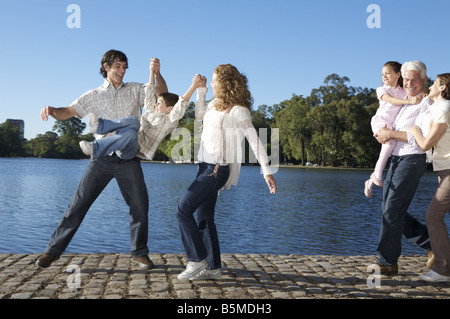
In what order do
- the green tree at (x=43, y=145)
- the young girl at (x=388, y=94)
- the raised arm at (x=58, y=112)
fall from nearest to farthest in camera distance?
the raised arm at (x=58, y=112) → the young girl at (x=388, y=94) → the green tree at (x=43, y=145)

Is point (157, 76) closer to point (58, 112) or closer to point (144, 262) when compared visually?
point (58, 112)

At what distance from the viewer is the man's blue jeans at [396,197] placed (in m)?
5.11

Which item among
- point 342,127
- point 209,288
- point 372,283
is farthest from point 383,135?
point 342,127

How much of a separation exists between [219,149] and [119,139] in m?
0.95

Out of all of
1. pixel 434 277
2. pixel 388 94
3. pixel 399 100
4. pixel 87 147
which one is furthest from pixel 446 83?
pixel 87 147

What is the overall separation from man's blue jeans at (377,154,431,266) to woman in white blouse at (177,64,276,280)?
146 centimetres

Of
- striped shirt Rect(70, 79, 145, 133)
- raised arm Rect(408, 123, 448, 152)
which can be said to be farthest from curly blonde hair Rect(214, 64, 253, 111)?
raised arm Rect(408, 123, 448, 152)

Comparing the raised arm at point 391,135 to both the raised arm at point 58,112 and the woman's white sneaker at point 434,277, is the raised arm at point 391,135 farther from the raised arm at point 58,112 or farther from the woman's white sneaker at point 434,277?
the raised arm at point 58,112

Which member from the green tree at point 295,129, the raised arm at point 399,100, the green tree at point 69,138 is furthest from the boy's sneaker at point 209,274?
the green tree at point 69,138

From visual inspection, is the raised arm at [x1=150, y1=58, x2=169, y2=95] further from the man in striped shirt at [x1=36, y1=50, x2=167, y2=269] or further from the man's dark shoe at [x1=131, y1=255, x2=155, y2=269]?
the man's dark shoe at [x1=131, y1=255, x2=155, y2=269]

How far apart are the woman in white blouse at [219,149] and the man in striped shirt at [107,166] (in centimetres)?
69

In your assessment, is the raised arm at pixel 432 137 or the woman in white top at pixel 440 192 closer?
the raised arm at pixel 432 137

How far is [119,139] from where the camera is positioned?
477 cm

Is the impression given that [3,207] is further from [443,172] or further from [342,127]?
[342,127]
